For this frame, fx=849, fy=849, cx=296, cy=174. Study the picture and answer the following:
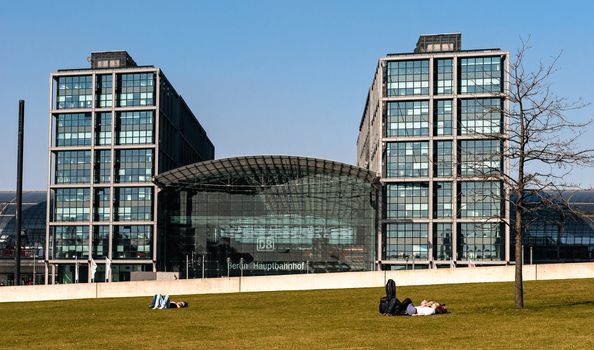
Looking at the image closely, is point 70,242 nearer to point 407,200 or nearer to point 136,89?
point 136,89

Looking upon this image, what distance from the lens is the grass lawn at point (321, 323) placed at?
20.6 metres

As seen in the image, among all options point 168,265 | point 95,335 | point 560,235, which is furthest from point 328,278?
point 560,235

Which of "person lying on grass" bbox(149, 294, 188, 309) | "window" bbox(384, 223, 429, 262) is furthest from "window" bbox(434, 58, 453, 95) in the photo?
"person lying on grass" bbox(149, 294, 188, 309)

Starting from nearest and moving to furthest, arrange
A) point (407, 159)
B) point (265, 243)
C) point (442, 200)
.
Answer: point (442, 200) < point (407, 159) < point (265, 243)

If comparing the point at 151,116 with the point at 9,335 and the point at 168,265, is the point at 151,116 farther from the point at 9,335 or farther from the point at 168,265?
the point at 9,335

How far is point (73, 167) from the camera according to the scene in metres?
111

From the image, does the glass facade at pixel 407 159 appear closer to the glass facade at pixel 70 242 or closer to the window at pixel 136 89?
the window at pixel 136 89

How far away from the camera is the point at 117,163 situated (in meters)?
110

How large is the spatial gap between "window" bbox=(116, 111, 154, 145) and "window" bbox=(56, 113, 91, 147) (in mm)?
4040

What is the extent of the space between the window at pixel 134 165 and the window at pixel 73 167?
3952mm

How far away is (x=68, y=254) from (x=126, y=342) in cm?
9192

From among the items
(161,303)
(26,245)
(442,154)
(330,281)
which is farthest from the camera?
(26,245)

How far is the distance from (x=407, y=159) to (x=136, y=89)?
36258mm

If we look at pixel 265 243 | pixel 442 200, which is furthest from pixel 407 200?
pixel 265 243
